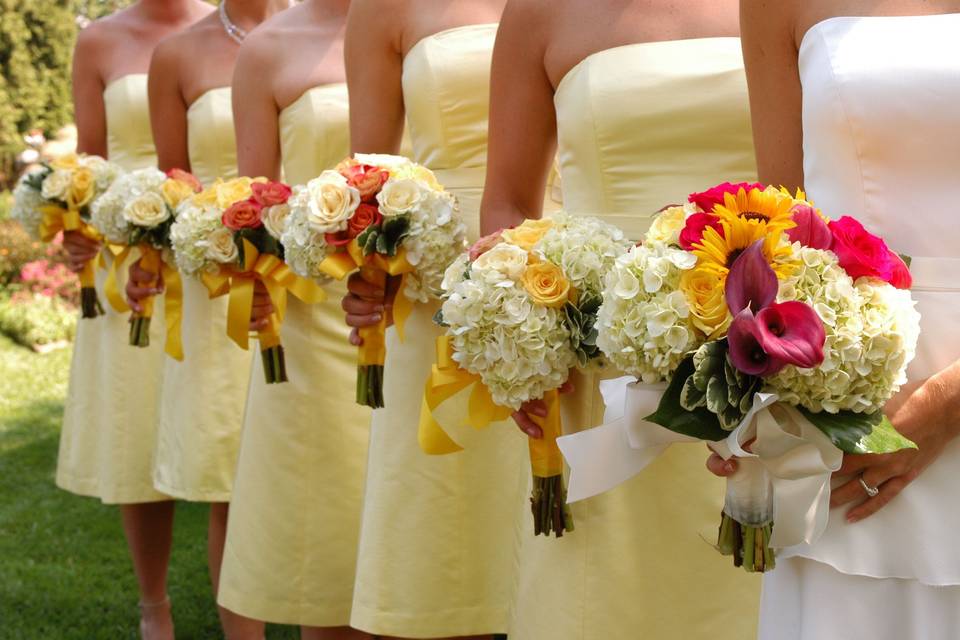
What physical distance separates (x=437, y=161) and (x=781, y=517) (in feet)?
7.61

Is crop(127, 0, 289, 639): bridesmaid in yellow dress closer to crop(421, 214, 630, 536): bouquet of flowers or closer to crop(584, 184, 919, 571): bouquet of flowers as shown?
crop(421, 214, 630, 536): bouquet of flowers

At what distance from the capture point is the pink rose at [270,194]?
14.7 ft

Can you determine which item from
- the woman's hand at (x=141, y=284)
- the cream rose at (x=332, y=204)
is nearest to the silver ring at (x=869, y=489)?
the cream rose at (x=332, y=204)

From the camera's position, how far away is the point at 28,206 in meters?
6.55

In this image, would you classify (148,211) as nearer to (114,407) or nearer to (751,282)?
(114,407)

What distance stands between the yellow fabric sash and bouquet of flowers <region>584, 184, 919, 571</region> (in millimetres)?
1586

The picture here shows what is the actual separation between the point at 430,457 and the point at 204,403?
1.98 m

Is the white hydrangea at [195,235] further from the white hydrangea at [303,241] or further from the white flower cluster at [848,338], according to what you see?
the white flower cluster at [848,338]

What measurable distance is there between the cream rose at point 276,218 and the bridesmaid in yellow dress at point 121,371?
6.90ft

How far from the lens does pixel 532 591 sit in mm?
A: 3221

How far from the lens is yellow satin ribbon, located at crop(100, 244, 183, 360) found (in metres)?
5.63

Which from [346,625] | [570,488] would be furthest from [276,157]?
[570,488]

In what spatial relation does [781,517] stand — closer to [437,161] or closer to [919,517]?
[919,517]

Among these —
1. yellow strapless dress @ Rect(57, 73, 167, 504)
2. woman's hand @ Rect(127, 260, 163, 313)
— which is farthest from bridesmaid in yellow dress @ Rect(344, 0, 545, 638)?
yellow strapless dress @ Rect(57, 73, 167, 504)
